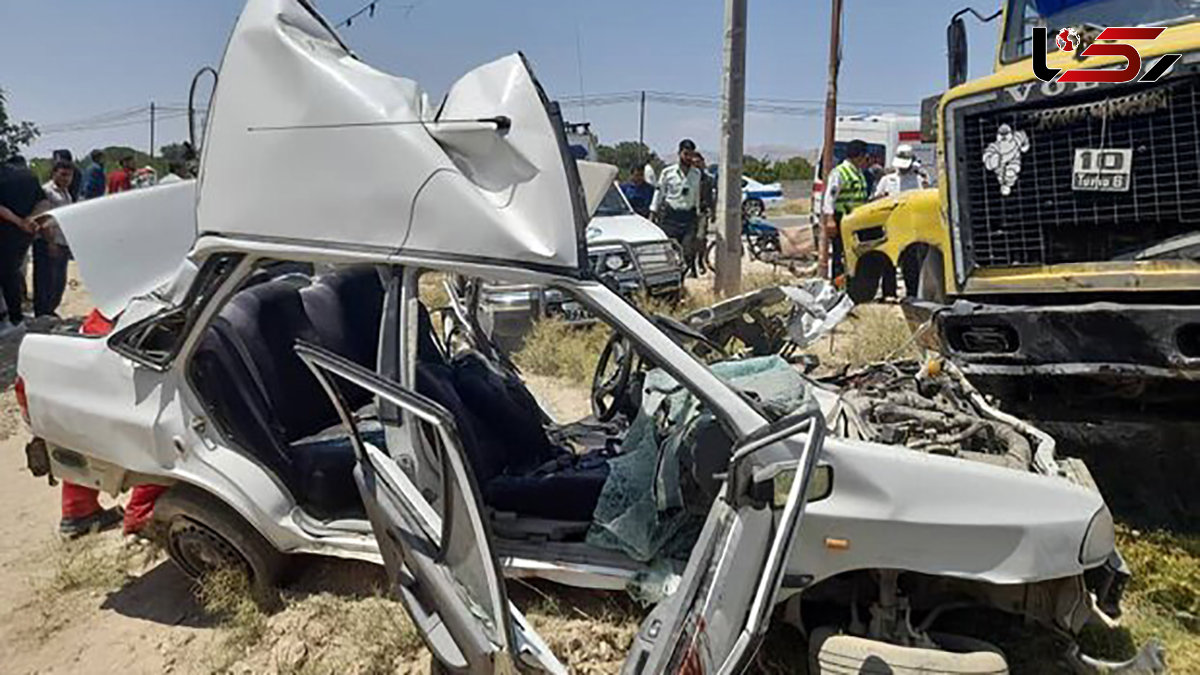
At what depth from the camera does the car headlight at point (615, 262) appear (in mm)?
8375

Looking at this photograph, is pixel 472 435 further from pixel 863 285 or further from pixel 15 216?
pixel 15 216

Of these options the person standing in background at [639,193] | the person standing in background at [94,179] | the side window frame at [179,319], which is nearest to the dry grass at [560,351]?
the side window frame at [179,319]

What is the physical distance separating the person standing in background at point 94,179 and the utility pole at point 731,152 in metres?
9.07

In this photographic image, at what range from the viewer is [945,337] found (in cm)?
427

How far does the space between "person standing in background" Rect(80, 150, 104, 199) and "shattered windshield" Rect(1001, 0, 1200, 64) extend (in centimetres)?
1207

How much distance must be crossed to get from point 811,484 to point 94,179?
13.0m

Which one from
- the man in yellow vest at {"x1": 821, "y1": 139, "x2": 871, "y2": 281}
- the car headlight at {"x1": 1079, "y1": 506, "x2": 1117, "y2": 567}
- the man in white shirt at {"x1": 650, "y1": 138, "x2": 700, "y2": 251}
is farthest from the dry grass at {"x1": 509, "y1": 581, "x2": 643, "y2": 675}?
the man in white shirt at {"x1": 650, "y1": 138, "x2": 700, "y2": 251}

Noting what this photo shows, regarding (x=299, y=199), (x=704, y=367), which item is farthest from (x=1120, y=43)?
(x=299, y=199)

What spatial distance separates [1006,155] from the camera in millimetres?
4211

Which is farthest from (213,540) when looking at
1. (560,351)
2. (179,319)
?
(560,351)

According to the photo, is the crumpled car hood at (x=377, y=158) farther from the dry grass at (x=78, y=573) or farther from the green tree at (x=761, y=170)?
the green tree at (x=761, y=170)

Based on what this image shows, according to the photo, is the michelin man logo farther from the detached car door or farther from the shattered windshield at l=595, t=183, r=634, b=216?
the shattered windshield at l=595, t=183, r=634, b=216

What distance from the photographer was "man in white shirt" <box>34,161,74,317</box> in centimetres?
967

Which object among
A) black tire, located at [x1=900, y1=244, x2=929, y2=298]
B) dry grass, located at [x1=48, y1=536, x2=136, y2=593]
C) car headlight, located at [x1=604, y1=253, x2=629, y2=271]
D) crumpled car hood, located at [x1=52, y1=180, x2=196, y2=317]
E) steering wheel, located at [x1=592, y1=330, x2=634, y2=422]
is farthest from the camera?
car headlight, located at [x1=604, y1=253, x2=629, y2=271]
